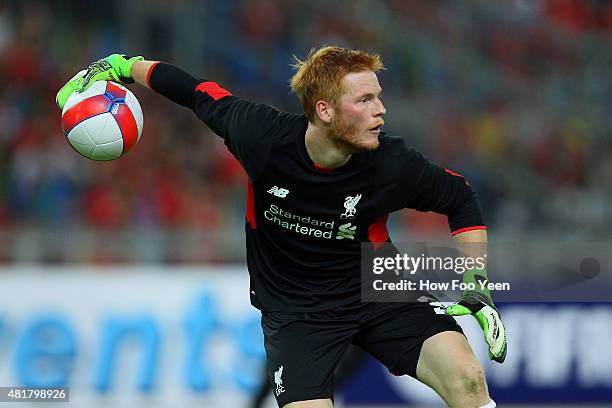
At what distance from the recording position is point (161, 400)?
8.91m

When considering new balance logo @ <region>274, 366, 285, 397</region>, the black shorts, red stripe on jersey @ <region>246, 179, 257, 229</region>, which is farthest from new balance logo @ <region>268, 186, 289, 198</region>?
new balance logo @ <region>274, 366, 285, 397</region>

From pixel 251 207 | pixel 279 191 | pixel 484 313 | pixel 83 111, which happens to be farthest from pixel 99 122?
pixel 484 313

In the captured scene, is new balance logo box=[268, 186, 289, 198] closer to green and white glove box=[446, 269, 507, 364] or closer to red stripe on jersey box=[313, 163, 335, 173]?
red stripe on jersey box=[313, 163, 335, 173]

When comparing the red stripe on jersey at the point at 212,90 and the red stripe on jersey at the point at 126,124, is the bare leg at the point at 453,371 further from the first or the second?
the red stripe on jersey at the point at 126,124

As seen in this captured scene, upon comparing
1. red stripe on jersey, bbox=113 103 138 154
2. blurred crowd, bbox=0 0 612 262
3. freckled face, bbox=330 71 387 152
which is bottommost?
freckled face, bbox=330 71 387 152

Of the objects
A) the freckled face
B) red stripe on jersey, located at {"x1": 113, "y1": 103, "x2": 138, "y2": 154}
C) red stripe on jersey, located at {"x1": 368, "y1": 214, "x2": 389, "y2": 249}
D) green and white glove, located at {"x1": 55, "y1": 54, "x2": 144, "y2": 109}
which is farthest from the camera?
Result: red stripe on jersey, located at {"x1": 113, "y1": 103, "x2": 138, "y2": 154}

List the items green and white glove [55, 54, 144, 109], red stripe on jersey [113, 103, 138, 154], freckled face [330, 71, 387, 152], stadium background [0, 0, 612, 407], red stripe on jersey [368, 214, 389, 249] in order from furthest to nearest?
stadium background [0, 0, 612, 407] < red stripe on jersey [113, 103, 138, 154] < green and white glove [55, 54, 144, 109] < red stripe on jersey [368, 214, 389, 249] < freckled face [330, 71, 387, 152]

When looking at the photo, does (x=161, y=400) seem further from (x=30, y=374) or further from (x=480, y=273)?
(x=480, y=273)

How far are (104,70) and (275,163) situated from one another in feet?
3.80

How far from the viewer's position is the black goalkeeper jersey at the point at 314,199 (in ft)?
17.6

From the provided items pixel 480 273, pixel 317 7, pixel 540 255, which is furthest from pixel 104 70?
pixel 317 7

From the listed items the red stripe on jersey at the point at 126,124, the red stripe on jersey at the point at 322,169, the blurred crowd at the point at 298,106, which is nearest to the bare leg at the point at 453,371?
the red stripe on jersey at the point at 322,169

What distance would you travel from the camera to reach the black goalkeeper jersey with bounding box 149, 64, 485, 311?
5.37m

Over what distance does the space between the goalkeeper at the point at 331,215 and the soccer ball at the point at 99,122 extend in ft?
1.77
